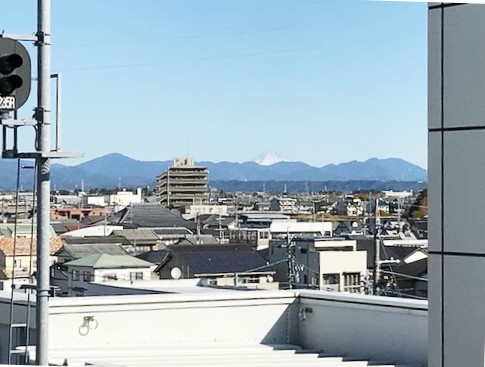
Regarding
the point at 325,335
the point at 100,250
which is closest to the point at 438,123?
the point at 325,335

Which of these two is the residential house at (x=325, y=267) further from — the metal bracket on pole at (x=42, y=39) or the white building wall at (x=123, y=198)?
the white building wall at (x=123, y=198)

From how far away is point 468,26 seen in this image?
3594 mm

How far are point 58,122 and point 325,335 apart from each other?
170 inches

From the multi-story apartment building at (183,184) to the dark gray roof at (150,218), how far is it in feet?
65.1

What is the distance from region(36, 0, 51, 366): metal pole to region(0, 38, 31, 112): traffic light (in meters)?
0.08

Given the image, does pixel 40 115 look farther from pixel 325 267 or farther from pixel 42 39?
pixel 325 267

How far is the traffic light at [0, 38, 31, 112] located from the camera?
3.33 m

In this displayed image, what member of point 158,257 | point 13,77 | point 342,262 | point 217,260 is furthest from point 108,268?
point 13,77

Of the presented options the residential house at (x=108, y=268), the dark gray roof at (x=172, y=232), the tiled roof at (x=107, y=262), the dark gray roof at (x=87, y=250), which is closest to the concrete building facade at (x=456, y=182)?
the residential house at (x=108, y=268)

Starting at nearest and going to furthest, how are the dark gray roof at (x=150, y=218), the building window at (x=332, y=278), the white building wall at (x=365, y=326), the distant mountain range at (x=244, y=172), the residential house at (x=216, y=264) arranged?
the white building wall at (x=365, y=326) → the building window at (x=332, y=278) → the residential house at (x=216, y=264) → the dark gray roof at (x=150, y=218) → the distant mountain range at (x=244, y=172)

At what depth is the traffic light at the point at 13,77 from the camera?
333 centimetres

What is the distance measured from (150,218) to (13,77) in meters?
47.6

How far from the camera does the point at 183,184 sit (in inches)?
3083

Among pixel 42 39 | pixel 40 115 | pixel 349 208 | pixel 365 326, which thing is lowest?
pixel 365 326
